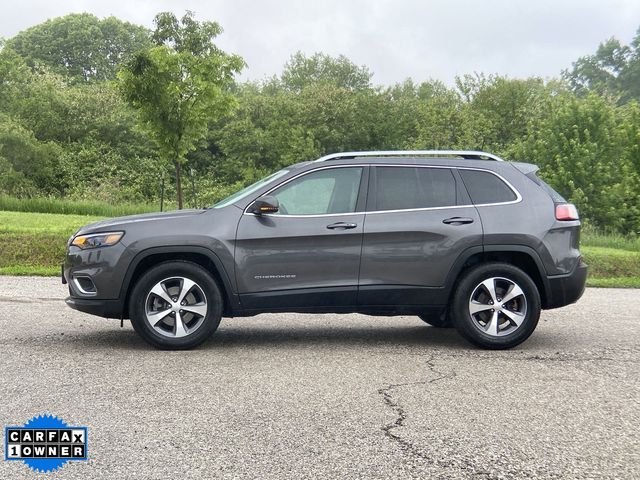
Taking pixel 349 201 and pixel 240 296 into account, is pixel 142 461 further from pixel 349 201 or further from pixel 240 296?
pixel 349 201

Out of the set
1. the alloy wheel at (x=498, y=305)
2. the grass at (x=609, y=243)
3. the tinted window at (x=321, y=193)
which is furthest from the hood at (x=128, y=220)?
the grass at (x=609, y=243)

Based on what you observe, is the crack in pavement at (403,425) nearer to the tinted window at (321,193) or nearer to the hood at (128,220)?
the tinted window at (321,193)

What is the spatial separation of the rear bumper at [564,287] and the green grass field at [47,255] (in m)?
7.40

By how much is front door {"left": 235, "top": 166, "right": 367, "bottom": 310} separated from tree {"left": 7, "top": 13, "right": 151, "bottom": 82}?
7896 centimetres

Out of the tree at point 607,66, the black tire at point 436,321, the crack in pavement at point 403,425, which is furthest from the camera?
the tree at point 607,66

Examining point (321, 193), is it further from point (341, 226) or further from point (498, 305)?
point (498, 305)

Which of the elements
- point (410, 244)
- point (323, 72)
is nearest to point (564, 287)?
point (410, 244)

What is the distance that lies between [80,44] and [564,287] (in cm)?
8342

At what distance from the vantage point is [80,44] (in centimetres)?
8275

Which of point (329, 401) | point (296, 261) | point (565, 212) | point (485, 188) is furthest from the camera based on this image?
point (485, 188)

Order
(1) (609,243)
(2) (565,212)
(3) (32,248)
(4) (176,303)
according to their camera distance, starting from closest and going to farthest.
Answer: (4) (176,303), (2) (565,212), (3) (32,248), (1) (609,243)

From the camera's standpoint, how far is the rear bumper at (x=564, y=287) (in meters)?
7.23

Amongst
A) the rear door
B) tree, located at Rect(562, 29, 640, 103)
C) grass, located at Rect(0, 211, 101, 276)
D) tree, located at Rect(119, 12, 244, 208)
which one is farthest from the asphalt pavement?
tree, located at Rect(562, 29, 640, 103)

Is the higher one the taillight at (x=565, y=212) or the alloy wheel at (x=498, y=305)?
the taillight at (x=565, y=212)
